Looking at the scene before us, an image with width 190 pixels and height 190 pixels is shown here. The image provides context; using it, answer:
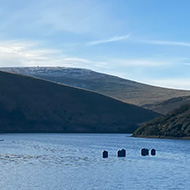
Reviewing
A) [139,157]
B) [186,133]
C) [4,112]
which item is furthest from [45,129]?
[139,157]

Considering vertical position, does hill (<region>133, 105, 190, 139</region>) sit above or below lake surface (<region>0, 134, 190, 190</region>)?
above

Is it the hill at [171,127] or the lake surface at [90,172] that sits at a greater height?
the hill at [171,127]

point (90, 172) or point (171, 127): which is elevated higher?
point (171, 127)

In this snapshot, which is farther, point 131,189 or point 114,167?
point 114,167

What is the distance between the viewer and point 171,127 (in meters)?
144

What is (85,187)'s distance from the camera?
4975 cm

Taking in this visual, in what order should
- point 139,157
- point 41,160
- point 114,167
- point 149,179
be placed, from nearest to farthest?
point 149,179
point 114,167
point 41,160
point 139,157

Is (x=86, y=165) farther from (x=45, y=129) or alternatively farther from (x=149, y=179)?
(x=45, y=129)

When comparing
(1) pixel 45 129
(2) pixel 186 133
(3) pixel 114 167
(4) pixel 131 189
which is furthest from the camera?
(1) pixel 45 129

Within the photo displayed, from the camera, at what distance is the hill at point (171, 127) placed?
14025 cm

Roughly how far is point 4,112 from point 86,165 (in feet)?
436

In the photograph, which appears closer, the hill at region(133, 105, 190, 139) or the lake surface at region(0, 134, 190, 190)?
the lake surface at region(0, 134, 190, 190)

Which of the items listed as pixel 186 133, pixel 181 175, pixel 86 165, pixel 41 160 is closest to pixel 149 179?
pixel 181 175

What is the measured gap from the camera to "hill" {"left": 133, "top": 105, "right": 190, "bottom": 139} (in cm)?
14025
